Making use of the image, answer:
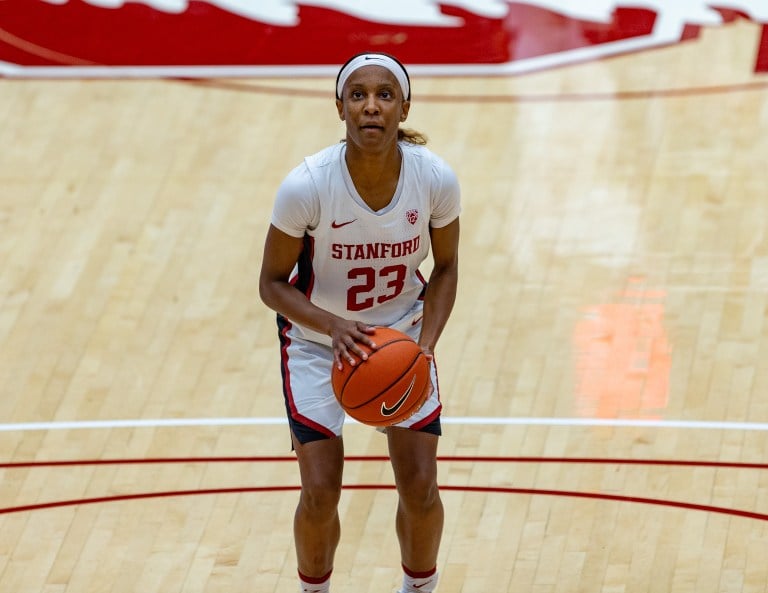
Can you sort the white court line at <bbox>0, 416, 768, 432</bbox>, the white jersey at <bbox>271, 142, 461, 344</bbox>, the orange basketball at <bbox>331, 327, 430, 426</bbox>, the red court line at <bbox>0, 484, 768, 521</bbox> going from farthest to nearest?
the white court line at <bbox>0, 416, 768, 432</bbox> → the red court line at <bbox>0, 484, 768, 521</bbox> → the white jersey at <bbox>271, 142, 461, 344</bbox> → the orange basketball at <bbox>331, 327, 430, 426</bbox>

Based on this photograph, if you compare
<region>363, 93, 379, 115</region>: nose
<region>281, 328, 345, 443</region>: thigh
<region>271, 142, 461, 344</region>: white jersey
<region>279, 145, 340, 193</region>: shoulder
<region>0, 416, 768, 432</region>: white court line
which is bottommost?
<region>0, 416, 768, 432</region>: white court line

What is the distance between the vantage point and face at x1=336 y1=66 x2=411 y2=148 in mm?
5406

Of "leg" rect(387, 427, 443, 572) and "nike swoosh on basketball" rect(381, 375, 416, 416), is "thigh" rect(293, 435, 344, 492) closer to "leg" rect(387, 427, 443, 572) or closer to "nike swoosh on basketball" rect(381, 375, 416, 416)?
"leg" rect(387, 427, 443, 572)

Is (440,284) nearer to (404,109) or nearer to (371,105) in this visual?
(404,109)

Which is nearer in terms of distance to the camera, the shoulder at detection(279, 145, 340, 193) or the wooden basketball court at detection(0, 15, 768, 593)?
the shoulder at detection(279, 145, 340, 193)

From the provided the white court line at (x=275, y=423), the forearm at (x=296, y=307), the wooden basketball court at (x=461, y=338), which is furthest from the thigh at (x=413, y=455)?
the white court line at (x=275, y=423)

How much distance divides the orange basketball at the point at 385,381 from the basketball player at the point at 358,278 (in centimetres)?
6

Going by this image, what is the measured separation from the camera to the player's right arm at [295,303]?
5402 millimetres

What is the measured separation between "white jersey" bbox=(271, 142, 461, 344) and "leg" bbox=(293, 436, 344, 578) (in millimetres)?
437

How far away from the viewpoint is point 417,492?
574cm

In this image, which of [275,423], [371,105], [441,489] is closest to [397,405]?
[371,105]

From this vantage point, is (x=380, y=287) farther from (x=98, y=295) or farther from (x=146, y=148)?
(x=146, y=148)

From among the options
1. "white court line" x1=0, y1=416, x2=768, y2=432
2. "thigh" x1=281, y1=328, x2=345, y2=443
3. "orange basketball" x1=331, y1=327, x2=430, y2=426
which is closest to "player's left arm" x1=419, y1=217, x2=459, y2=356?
"orange basketball" x1=331, y1=327, x2=430, y2=426

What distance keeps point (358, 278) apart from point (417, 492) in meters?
0.85
